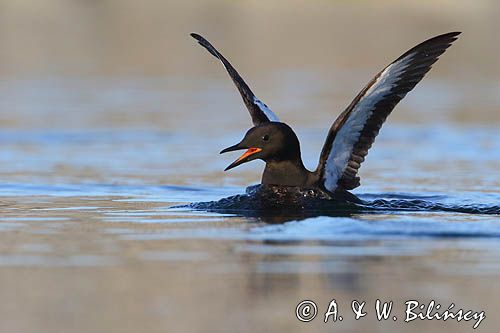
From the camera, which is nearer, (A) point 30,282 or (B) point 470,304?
(B) point 470,304

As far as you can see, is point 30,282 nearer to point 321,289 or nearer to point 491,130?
point 321,289

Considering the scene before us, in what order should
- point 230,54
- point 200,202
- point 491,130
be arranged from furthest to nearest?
point 230,54 → point 491,130 → point 200,202

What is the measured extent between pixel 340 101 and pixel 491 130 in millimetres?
5496

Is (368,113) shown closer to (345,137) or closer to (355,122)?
(355,122)

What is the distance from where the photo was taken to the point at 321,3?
61.0 m

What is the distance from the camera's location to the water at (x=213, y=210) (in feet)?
25.4

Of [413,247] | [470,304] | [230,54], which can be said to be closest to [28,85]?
[230,54]

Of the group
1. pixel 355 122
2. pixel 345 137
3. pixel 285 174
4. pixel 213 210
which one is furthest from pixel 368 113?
pixel 213 210

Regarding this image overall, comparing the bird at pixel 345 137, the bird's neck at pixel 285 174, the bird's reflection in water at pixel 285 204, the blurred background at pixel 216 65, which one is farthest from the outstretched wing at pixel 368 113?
the blurred background at pixel 216 65

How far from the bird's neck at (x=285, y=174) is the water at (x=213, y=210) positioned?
0.45 m

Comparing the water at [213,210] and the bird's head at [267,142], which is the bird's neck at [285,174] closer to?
the bird's head at [267,142]

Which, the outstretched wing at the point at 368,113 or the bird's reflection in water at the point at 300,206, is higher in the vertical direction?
the outstretched wing at the point at 368,113

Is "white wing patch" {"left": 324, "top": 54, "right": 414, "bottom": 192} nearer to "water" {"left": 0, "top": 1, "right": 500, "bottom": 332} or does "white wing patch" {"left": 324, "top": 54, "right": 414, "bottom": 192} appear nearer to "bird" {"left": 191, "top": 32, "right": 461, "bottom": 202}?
"bird" {"left": 191, "top": 32, "right": 461, "bottom": 202}

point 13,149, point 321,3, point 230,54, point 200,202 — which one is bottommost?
point 200,202
